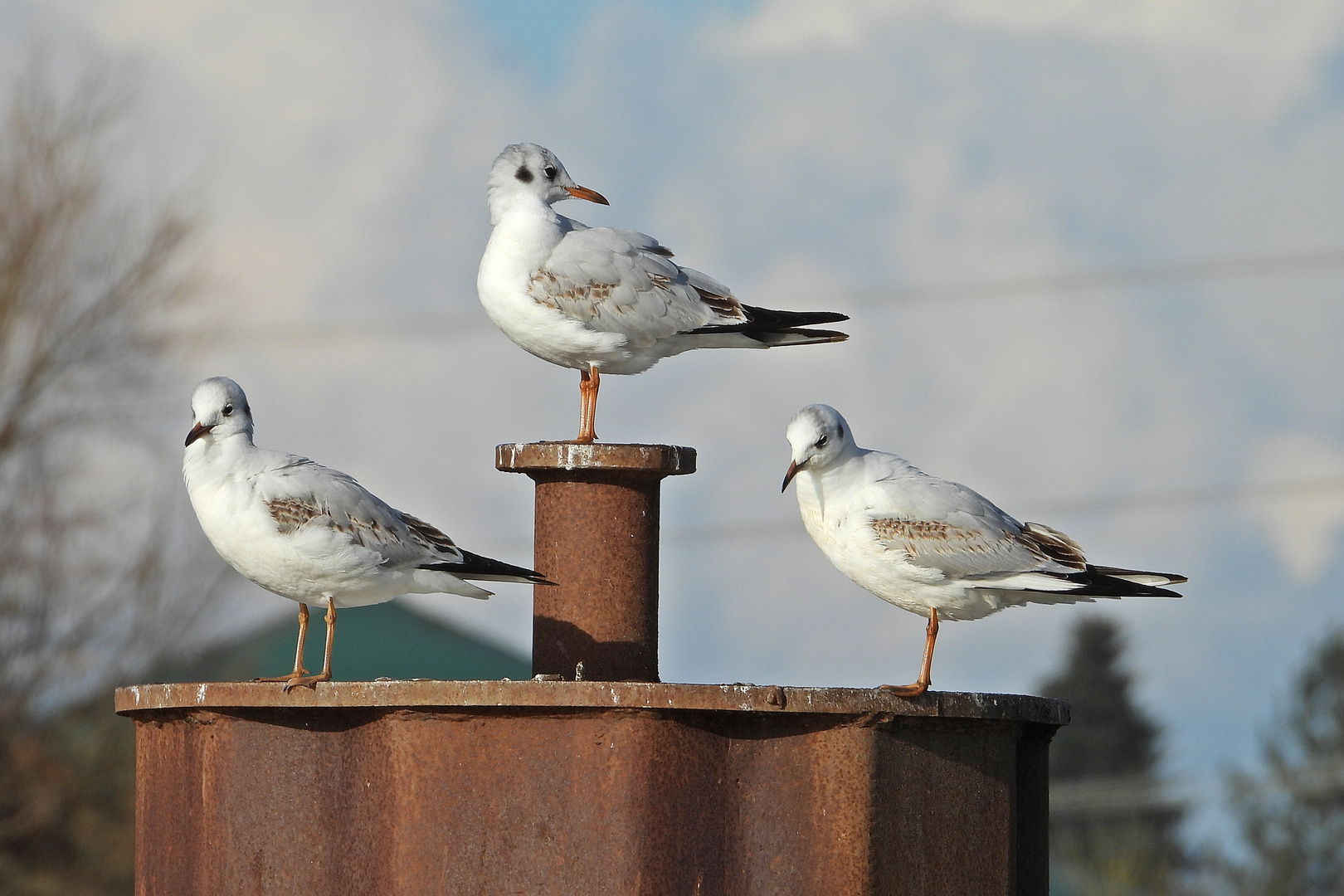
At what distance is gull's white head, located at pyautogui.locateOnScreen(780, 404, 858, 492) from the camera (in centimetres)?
820

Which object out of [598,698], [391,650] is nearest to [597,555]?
[598,698]

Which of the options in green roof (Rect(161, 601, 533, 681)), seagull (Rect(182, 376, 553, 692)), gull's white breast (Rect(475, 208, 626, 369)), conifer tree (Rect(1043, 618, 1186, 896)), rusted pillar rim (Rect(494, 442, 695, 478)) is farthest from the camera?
conifer tree (Rect(1043, 618, 1186, 896))

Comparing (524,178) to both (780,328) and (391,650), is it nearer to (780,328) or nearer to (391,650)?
(780,328)

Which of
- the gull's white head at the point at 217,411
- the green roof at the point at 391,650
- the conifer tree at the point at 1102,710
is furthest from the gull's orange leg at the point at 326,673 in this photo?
the conifer tree at the point at 1102,710

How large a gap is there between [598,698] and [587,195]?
3.46 meters

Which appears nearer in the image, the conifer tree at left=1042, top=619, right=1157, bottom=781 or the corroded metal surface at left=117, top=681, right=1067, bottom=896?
the corroded metal surface at left=117, top=681, right=1067, bottom=896

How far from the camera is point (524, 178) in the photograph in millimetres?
9297

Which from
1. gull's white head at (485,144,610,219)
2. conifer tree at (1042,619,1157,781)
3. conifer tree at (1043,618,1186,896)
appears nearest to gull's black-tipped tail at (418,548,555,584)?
gull's white head at (485,144,610,219)

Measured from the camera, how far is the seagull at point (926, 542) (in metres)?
8.10

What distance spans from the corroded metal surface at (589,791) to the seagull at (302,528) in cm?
79

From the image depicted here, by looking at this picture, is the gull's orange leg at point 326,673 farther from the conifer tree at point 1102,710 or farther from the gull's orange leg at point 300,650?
the conifer tree at point 1102,710

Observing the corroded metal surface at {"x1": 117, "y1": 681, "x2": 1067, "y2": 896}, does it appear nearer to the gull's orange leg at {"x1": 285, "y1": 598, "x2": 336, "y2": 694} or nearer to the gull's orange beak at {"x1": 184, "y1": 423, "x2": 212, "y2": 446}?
the gull's orange leg at {"x1": 285, "y1": 598, "x2": 336, "y2": 694}

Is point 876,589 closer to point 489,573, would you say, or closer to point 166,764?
point 489,573

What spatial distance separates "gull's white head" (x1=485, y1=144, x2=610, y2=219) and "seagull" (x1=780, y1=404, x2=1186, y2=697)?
1.84m
